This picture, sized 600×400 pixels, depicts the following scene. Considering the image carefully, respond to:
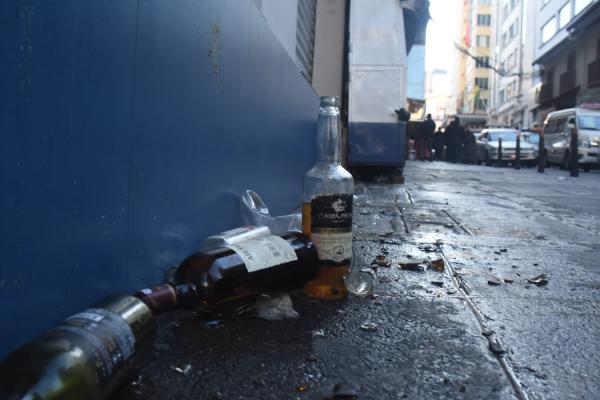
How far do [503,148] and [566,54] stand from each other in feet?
45.3

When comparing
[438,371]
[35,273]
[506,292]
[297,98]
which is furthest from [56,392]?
[297,98]

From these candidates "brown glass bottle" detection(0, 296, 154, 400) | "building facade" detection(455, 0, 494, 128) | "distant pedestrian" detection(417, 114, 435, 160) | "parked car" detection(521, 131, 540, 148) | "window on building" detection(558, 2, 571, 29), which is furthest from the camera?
"building facade" detection(455, 0, 494, 128)

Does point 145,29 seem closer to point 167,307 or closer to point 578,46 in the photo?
point 167,307

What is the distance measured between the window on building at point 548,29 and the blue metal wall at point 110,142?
112 feet

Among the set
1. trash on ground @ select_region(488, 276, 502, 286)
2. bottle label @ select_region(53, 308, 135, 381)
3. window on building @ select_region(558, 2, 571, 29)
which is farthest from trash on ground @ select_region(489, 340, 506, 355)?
window on building @ select_region(558, 2, 571, 29)

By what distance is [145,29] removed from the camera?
148 centimetres

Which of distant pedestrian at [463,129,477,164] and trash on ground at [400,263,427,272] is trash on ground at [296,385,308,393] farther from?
distant pedestrian at [463,129,477,164]

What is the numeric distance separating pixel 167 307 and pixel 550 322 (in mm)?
1193

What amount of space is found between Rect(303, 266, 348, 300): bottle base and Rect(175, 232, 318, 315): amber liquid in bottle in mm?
99

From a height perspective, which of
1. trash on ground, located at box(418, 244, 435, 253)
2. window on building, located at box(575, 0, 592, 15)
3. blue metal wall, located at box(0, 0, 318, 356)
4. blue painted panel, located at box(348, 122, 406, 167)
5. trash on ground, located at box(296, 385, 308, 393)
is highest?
window on building, located at box(575, 0, 592, 15)

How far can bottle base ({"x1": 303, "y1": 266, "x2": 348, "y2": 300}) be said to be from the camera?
184cm

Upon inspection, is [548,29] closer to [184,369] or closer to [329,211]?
[329,211]

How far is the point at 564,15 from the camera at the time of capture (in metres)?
29.6

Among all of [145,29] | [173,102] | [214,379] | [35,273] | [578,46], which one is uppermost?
[578,46]
